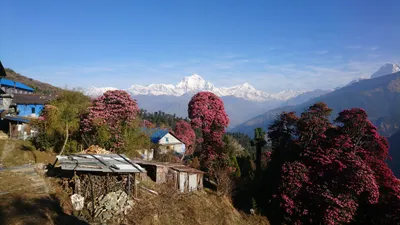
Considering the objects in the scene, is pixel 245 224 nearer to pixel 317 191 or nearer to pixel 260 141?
pixel 317 191

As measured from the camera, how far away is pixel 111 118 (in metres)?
25.0

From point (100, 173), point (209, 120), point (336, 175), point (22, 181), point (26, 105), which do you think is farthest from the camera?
point (26, 105)

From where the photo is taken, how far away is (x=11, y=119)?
28.8 meters

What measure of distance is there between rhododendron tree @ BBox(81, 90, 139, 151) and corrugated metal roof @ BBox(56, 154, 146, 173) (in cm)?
578

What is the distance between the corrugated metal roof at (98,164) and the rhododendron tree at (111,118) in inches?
228

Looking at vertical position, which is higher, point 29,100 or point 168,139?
point 29,100

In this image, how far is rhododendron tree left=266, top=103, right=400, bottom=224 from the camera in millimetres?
17969

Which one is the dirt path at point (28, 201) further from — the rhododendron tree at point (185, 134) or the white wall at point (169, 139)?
the white wall at point (169, 139)

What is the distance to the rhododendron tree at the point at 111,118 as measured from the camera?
24.3 metres

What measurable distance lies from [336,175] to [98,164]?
15.2 meters

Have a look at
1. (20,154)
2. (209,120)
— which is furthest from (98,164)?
(209,120)

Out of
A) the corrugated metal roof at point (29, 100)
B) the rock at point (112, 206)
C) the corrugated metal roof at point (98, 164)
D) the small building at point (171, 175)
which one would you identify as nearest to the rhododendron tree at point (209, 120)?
the small building at point (171, 175)

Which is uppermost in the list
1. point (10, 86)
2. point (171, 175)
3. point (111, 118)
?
point (10, 86)

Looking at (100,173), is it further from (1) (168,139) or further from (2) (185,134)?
(1) (168,139)
